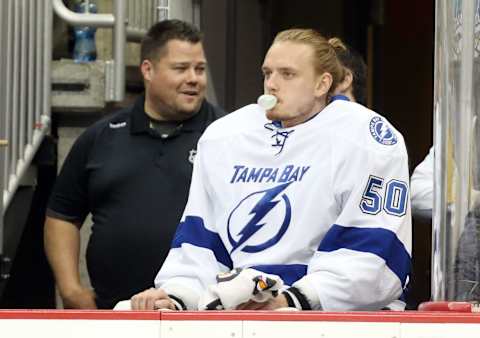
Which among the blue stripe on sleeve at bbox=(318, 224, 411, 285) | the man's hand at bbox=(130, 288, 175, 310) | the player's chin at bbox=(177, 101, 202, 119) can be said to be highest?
the player's chin at bbox=(177, 101, 202, 119)

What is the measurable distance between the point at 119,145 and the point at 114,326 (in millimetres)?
2624

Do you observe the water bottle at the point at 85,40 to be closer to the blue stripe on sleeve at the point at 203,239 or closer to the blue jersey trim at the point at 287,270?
the blue stripe on sleeve at the point at 203,239

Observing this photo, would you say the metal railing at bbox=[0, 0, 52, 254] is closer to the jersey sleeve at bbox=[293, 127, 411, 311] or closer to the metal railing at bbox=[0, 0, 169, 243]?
the metal railing at bbox=[0, 0, 169, 243]

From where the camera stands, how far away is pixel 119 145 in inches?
255

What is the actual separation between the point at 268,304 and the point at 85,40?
3795 millimetres

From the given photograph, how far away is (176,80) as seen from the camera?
259 inches

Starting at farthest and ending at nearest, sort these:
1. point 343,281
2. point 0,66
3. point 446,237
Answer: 1. point 0,66
2. point 343,281
3. point 446,237

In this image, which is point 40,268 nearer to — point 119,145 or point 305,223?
point 119,145

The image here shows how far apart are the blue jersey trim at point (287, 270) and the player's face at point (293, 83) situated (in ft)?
1.50

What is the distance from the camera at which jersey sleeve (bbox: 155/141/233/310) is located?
4836 millimetres

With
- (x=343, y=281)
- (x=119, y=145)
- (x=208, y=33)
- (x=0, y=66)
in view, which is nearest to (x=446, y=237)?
(x=343, y=281)

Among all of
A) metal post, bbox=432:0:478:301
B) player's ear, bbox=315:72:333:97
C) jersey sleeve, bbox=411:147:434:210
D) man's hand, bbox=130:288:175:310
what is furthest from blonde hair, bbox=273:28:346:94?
jersey sleeve, bbox=411:147:434:210

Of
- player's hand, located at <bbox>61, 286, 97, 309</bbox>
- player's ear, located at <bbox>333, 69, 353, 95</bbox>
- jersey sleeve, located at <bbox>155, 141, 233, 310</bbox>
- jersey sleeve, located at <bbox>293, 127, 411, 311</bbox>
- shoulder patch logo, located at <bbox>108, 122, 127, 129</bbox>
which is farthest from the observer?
shoulder patch logo, located at <bbox>108, 122, 127, 129</bbox>

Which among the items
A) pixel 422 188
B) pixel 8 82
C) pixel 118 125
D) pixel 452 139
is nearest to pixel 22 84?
pixel 8 82
